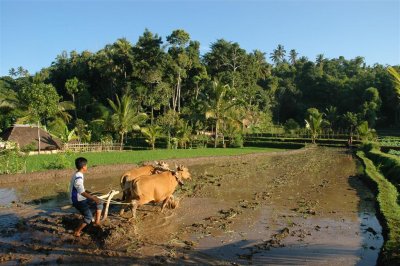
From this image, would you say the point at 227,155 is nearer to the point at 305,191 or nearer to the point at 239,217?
the point at 305,191

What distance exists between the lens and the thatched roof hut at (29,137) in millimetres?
26228

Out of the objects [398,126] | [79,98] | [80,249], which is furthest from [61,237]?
[398,126]

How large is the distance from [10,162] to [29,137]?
11.6 m

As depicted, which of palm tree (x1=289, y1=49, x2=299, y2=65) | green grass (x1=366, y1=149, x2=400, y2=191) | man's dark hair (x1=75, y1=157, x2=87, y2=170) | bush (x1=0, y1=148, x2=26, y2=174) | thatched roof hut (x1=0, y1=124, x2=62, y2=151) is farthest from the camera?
palm tree (x1=289, y1=49, x2=299, y2=65)

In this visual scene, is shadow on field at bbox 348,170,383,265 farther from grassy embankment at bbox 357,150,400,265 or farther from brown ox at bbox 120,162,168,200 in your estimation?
brown ox at bbox 120,162,168,200

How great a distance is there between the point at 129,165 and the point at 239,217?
10690 mm

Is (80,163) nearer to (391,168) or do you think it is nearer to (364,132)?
(391,168)

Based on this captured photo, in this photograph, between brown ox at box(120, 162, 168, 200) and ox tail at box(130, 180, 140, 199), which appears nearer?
ox tail at box(130, 180, 140, 199)

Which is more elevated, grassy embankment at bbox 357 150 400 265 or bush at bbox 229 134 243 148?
bush at bbox 229 134 243 148

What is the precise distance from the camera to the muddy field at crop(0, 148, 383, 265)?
654cm

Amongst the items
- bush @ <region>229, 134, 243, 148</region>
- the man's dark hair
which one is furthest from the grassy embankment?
bush @ <region>229, 134, 243, 148</region>

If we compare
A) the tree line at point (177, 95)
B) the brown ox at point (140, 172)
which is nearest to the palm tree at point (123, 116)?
the tree line at point (177, 95)

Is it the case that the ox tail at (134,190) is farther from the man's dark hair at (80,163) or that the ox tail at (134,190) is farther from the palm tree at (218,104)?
the palm tree at (218,104)

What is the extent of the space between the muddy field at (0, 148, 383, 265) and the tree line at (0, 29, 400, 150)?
14.0m
